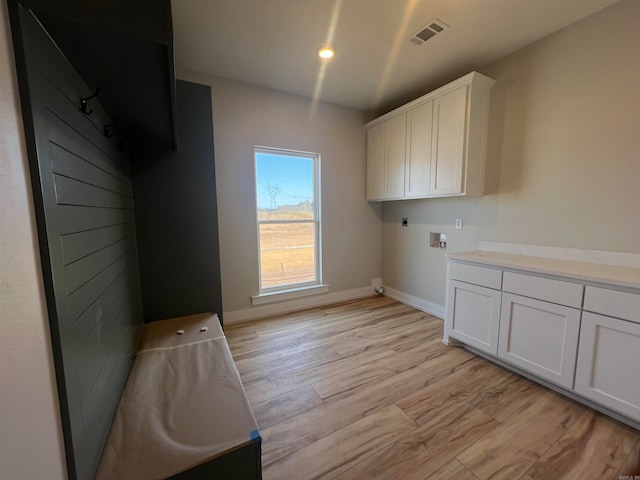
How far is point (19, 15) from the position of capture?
0.68m

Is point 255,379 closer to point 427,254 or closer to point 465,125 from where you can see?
point 427,254

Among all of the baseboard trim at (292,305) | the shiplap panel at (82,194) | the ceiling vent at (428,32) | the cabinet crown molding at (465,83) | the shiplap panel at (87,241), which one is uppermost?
the ceiling vent at (428,32)

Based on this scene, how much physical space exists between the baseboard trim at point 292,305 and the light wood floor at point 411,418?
49cm

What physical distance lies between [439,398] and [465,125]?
2.36 meters

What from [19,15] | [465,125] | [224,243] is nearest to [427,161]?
A: [465,125]

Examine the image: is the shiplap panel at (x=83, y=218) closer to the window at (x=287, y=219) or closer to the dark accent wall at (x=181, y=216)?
the dark accent wall at (x=181, y=216)

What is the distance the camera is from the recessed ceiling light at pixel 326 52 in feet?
7.65

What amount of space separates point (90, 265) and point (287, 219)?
2433mm

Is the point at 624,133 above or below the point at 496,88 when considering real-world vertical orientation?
below

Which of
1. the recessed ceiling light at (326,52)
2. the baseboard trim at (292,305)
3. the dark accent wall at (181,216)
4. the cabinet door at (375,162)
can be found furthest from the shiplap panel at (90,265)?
the cabinet door at (375,162)

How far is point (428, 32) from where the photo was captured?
2141 mm

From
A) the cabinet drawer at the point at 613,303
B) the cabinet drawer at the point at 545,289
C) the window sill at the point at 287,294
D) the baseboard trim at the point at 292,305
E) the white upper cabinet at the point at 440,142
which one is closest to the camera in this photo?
the cabinet drawer at the point at 613,303

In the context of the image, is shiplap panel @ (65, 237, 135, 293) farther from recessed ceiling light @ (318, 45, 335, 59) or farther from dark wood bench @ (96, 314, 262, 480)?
recessed ceiling light @ (318, 45, 335, 59)

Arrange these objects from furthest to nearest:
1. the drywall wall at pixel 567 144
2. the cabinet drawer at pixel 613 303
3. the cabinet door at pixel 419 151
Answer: the cabinet door at pixel 419 151 → the drywall wall at pixel 567 144 → the cabinet drawer at pixel 613 303
